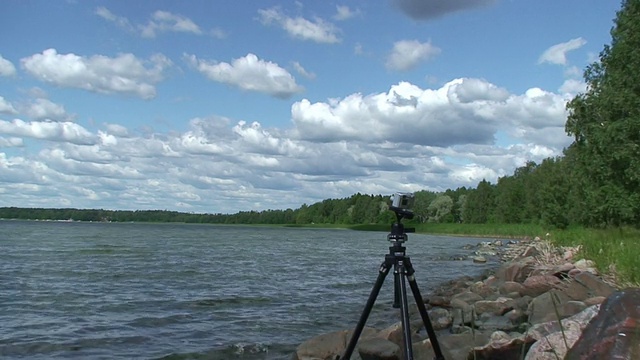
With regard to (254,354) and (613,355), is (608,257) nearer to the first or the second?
(254,354)

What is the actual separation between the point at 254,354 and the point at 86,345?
278cm

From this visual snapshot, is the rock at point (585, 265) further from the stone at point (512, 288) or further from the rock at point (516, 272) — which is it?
the rock at point (516, 272)

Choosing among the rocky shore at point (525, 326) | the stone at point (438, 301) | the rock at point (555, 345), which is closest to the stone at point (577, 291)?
the rocky shore at point (525, 326)

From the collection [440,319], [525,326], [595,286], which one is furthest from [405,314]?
[440,319]

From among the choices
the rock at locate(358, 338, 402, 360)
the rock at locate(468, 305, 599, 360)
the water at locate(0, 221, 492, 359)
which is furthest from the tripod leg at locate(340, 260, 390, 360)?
the water at locate(0, 221, 492, 359)

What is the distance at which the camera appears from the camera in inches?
205

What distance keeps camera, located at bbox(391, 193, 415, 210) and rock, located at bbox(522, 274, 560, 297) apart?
26.9 feet

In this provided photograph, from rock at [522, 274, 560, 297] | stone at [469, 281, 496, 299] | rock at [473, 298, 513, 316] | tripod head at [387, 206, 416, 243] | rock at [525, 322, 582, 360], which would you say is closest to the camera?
tripod head at [387, 206, 416, 243]

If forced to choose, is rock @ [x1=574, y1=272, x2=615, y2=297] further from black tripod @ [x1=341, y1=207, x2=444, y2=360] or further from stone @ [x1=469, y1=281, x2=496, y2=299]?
black tripod @ [x1=341, y1=207, x2=444, y2=360]

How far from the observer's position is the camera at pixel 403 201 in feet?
17.1

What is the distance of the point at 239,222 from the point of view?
197 metres

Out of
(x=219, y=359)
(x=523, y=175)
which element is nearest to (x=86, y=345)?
(x=219, y=359)

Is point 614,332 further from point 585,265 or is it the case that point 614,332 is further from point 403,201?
point 585,265

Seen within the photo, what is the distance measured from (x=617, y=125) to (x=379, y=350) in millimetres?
20710
